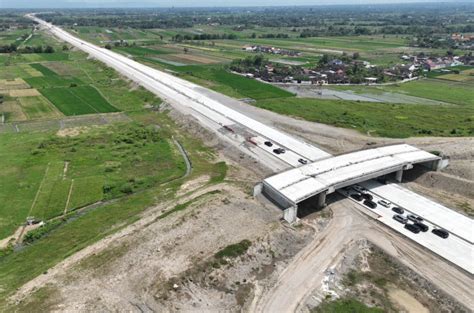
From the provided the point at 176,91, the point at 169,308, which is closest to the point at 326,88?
the point at 176,91

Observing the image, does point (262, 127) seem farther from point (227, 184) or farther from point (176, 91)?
point (176, 91)

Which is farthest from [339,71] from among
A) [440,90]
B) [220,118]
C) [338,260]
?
[338,260]

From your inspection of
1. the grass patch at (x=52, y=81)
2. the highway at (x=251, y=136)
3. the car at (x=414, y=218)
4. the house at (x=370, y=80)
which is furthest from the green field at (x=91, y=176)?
the house at (x=370, y=80)

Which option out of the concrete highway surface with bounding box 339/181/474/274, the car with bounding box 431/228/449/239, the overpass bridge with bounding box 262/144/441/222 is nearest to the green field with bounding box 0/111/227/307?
the overpass bridge with bounding box 262/144/441/222

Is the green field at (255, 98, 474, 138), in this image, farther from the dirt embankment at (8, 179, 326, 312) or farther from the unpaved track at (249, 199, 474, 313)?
the dirt embankment at (8, 179, 326, 312)

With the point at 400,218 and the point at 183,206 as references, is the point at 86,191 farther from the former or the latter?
the point at 400,218

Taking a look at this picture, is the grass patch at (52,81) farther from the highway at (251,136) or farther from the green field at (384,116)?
the green field at (384,116)
